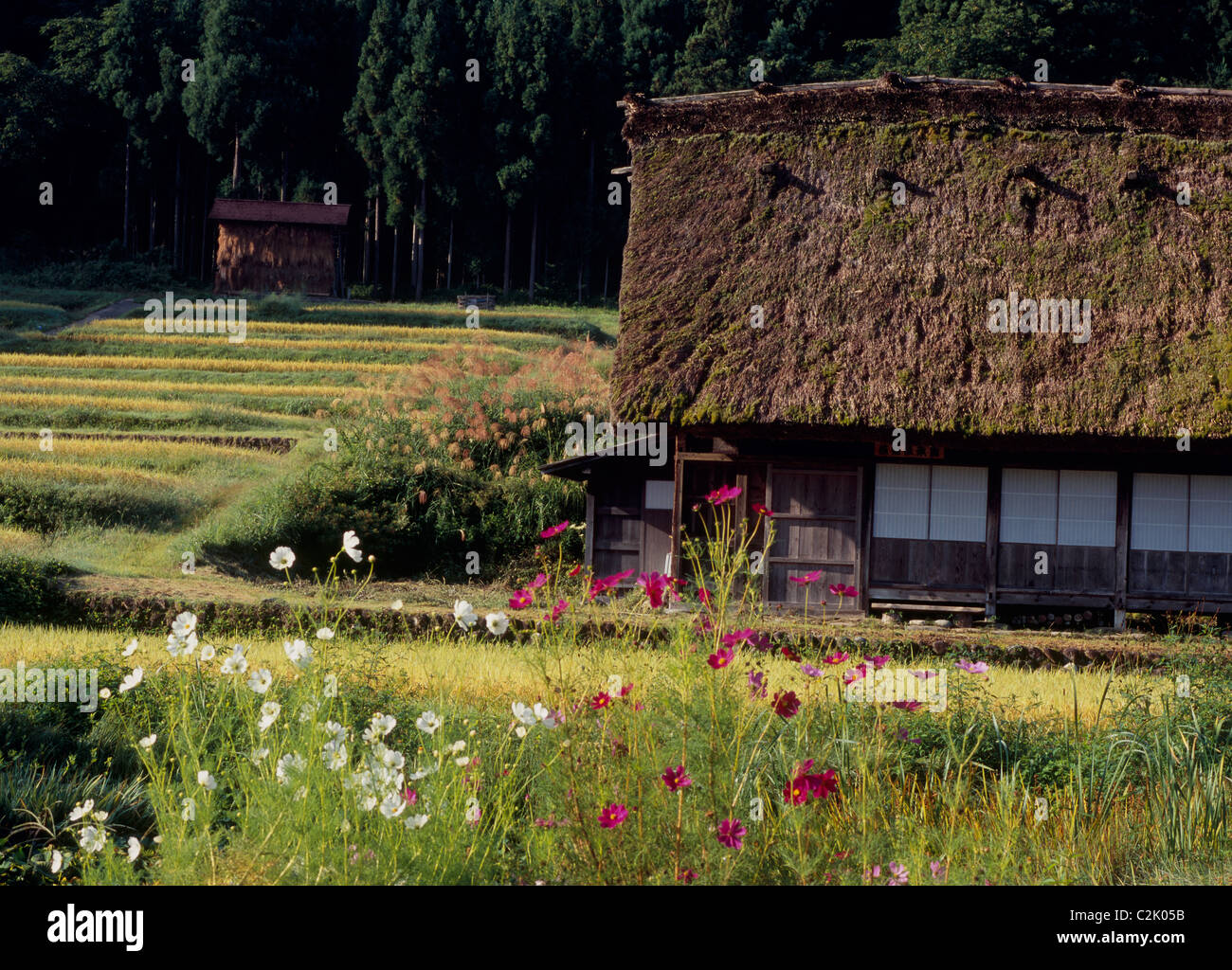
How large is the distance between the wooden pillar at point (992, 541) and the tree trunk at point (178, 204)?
128 ft

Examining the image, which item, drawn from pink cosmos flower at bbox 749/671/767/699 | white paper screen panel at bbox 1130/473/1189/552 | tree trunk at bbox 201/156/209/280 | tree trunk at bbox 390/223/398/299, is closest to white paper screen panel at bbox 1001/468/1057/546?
white paper screen panel at bbox 1130/473/1189/552

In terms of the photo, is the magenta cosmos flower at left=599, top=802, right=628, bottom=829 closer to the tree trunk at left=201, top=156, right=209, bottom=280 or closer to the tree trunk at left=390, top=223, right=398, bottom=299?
the tree trunk at left=390, top=223, right=398, bottom=299

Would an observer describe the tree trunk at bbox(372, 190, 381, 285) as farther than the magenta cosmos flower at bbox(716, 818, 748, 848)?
Yes

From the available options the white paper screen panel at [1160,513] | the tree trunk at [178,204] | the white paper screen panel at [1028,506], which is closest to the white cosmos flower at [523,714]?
the white paper screen panel at [1028,506]

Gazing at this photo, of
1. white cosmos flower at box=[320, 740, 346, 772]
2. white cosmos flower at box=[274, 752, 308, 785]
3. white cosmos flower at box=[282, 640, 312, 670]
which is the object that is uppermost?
white cosmos flower at box=[282, 640, 312, 670]

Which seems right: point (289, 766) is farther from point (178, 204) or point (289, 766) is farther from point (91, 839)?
point (178, 204)

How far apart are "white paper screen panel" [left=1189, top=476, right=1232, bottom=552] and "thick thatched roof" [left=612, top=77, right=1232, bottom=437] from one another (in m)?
1.10

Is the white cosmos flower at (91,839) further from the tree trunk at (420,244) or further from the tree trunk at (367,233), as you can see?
the tree trunk at (367,233)

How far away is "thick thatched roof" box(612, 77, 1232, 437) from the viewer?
1214 centimetres

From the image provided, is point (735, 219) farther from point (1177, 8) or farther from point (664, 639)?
point (1177, 8)

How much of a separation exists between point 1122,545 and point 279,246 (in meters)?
32.9

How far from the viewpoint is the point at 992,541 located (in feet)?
41.4

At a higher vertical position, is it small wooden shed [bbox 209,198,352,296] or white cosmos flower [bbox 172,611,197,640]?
small wooden shed [bbox 209,198,352,296]

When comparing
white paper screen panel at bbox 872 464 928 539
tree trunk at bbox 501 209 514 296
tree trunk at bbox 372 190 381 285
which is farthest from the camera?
tree trunk at bbox 501 209 514 296
